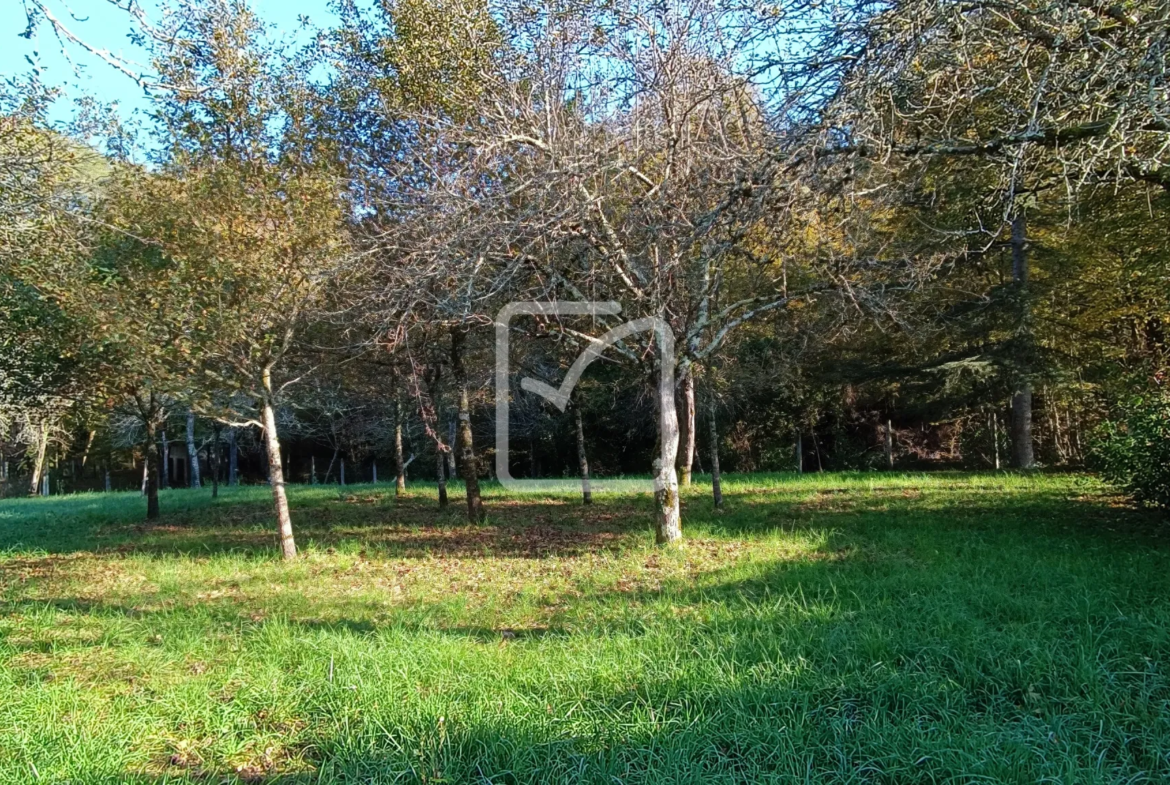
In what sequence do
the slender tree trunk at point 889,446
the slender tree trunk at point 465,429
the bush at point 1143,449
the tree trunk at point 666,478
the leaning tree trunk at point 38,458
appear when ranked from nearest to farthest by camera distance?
1. the bush at point 1143,449
2. the tree trunk at point 666,478
3. the slender tree trunk at point 465,429
4. the slender tree trunk at point 889,446
5. the leaning tree trunk at point 38,458

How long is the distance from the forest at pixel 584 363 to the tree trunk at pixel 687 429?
12 centimetres

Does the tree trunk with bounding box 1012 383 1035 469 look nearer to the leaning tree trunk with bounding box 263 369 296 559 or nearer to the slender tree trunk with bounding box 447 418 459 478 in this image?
the slender tree trunk with bounding box 447 418 459 478

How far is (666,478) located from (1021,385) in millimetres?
11522

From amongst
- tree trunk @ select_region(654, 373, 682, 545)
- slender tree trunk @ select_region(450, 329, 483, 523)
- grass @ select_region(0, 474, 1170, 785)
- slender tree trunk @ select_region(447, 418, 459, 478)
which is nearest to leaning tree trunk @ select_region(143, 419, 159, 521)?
grass @ select_region(0, 474, 1170, 785)

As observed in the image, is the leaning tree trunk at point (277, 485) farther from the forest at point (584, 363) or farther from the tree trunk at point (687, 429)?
the tree trunk at point (687, 429)

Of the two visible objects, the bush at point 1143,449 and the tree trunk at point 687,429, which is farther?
the tree trunk at point 687,429

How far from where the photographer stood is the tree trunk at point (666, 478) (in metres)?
8.81

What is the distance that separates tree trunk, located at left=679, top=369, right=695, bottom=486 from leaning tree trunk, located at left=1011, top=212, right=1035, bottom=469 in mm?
7513

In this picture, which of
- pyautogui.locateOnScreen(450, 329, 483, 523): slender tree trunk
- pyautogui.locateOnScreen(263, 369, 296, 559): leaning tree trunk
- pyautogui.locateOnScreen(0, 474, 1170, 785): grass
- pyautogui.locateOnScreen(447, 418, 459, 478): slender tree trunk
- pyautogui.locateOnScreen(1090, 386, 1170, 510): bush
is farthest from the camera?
pyautogui.locateOnScreen(447, 418, 459, 478): slender tree trunk

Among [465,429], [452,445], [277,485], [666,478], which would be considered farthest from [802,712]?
[452,445]

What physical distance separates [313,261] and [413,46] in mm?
3468

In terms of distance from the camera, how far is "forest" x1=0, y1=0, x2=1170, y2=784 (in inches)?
142

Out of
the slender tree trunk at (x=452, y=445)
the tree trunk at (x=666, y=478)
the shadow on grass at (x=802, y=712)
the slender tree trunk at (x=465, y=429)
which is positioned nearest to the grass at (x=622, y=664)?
the shadow on grass at (x=802, y=712)

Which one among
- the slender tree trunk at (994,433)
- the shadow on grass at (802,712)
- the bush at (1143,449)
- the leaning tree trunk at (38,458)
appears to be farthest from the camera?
the leaning tree trunk at (38,458)
